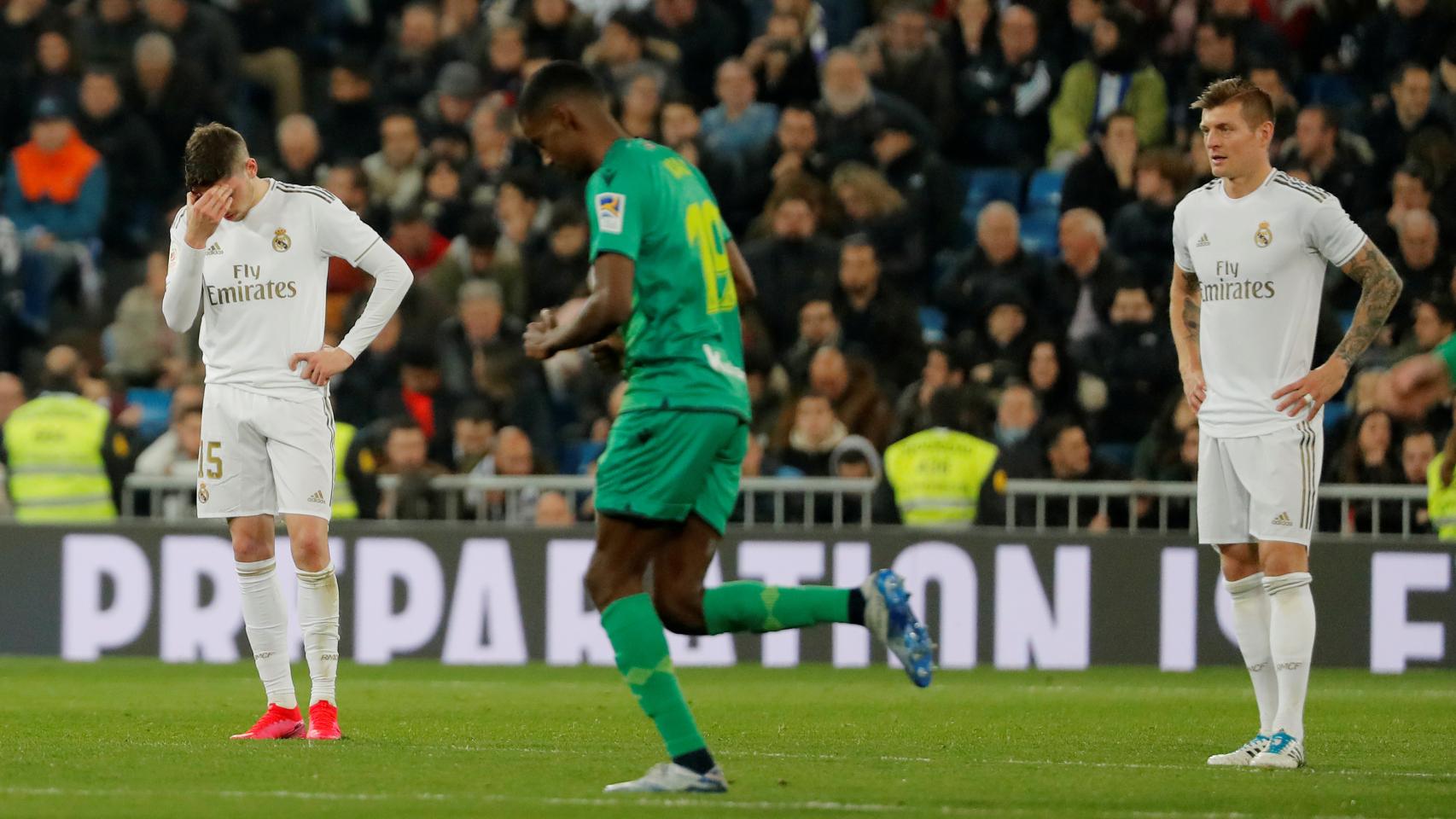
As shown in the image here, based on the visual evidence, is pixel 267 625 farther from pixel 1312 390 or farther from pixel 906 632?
pixel 1312 390

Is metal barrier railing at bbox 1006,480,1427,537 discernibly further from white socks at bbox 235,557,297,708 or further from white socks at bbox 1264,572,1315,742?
white socks at bbox 235,557,297,708

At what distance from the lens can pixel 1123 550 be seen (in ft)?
45.8

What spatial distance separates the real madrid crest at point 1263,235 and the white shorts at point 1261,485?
2.11ft

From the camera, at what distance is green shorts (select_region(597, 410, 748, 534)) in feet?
21.3

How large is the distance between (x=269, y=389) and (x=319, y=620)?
889mm

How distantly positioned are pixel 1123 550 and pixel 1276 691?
5753mm

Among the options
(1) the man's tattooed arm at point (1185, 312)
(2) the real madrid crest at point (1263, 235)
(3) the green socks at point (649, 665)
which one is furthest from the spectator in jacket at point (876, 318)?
(3) the green socks at point (649, 665)

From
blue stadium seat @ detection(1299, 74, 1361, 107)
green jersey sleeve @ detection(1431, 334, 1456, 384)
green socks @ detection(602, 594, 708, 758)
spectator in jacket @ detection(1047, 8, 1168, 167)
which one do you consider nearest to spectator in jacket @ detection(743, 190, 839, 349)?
spectator in jacket @ detection(1047, 8, 1168, 167)

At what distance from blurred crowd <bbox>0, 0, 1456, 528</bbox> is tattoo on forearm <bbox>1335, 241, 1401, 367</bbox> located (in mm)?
6387

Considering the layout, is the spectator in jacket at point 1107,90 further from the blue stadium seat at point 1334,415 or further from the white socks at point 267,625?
the white socks at point 267,625

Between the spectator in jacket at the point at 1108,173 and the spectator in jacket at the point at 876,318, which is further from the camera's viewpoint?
Answer: the spectator in jacket at the point at 1108,173

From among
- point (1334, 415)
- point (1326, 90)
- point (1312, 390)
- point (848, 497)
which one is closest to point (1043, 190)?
point (1326, 90)

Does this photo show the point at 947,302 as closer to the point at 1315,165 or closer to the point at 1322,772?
the point at 1315,165

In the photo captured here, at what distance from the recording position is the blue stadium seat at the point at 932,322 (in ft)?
54.6
